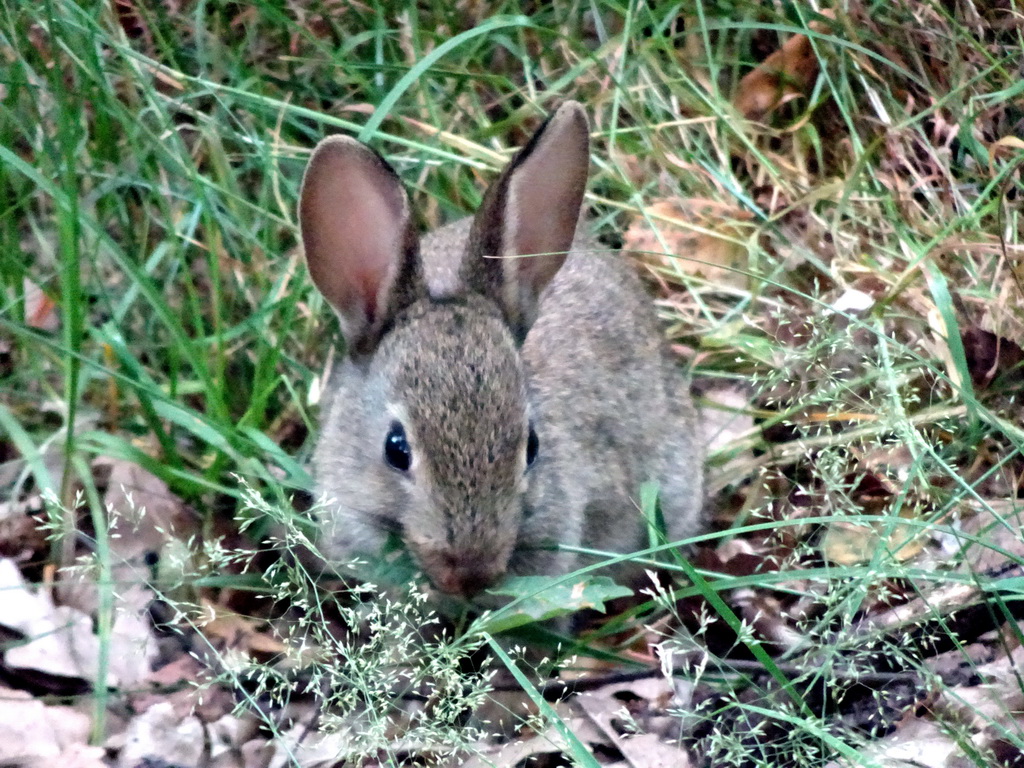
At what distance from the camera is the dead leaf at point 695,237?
514 centimetres

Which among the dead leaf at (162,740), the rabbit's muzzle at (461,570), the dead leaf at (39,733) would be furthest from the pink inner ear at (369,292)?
the dead leaf at (39,733)

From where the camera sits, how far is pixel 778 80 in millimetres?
5598

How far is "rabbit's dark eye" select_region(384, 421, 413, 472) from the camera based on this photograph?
344cm

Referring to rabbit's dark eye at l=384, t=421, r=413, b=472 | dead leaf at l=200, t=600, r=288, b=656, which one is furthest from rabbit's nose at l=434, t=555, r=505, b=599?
dead leaf at l=200, t=600, r=288, b=656

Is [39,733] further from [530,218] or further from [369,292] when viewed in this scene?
[530,218]

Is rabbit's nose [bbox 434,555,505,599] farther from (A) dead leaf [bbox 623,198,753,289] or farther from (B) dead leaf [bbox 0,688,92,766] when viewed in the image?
(A) dead leaf [bbox 623,198,753,289]

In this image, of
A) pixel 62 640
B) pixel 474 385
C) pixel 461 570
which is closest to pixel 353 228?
pixel 474 385

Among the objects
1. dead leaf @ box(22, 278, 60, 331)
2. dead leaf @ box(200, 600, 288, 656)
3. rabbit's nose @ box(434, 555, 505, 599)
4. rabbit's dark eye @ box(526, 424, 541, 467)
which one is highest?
dead leaf @ box(22, 278, 60, 331)

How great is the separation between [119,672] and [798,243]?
306 centimetres

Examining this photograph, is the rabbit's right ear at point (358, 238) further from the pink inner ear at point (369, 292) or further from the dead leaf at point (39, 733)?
the dead leaf at point (39, 733)

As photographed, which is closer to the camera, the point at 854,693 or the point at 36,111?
the point at 854,693

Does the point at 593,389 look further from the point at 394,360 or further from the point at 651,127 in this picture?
the point at 651,127

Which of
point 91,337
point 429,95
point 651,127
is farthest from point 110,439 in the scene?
point 651,127

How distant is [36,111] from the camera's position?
4.32m
